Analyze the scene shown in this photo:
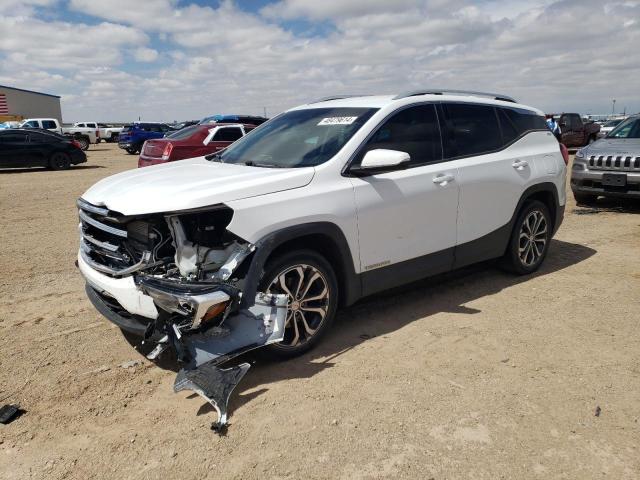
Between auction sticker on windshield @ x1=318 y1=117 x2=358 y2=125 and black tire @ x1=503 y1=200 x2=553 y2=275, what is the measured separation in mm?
2207

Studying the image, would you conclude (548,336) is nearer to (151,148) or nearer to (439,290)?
(439,290)

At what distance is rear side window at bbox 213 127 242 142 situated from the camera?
46.0 ft

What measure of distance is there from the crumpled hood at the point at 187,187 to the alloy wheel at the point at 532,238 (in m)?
2.82

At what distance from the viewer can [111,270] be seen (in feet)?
12.0

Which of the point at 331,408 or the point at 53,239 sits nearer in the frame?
the point at 331,408

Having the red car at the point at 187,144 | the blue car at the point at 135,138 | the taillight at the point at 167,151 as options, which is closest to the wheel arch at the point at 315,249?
the red car at the point at 187,144

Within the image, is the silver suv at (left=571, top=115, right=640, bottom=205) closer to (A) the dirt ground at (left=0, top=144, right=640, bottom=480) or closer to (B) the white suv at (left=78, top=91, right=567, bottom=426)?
(A) the dirt ground at (left=0, top=144, right=640, bottom=480)

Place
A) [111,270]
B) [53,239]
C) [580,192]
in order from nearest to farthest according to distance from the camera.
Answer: [111,270]
[53,239]
[580,192]

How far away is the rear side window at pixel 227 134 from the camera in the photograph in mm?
14023

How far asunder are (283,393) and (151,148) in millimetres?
10622

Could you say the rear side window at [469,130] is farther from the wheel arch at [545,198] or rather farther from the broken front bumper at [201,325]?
the broken front bumper at [201,325]

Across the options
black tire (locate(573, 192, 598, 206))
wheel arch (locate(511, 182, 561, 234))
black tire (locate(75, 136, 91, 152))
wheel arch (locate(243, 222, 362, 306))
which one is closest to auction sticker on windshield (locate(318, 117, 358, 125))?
wheel arch (locate(243, 222, 362, 306))

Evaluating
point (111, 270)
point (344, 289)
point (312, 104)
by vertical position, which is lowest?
point (344, 289)

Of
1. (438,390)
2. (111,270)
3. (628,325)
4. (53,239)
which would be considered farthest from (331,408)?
(53,239)
